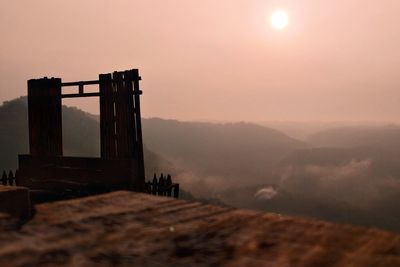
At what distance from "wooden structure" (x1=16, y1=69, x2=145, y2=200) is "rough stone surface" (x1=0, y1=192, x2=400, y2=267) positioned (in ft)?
22.7

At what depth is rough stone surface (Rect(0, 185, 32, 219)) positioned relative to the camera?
99.7 inches

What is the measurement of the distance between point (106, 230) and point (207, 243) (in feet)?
1.87

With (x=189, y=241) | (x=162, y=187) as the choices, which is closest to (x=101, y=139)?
(x=162, y=187)

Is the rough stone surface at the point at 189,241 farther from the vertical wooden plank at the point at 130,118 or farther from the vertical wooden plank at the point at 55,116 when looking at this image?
the vertical wooden plank at the point at 55,116

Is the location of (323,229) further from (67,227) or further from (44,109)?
(44,109)

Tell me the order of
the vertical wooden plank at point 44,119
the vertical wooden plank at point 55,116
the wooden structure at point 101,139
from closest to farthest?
the wooden structure at point 101,139 → the vertical wooden plank at point 55,116 → the vertical wooden plank at point 44,119

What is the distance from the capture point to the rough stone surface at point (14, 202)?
2531 mm

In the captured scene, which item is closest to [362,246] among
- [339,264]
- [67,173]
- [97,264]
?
[339,264]

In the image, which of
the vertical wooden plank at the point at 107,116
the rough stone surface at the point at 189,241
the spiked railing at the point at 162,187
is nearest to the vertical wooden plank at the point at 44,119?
the vertical wooden plank at the point at 107,116

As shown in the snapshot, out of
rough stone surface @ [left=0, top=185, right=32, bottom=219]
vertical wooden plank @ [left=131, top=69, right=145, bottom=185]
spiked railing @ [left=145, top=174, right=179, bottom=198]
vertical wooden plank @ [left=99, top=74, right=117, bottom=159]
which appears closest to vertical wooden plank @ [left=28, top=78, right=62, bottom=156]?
vertical wooden plank @ [left=99, top=74, right=117, bottom=159]

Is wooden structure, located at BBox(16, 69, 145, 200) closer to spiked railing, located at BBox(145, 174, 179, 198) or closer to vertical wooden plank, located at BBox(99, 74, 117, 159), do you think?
vertical wooden plank, located at BBox(99, 74, 117, 159)

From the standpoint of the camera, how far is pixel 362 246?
1694 mm

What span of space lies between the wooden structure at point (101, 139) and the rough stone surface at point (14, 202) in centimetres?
643

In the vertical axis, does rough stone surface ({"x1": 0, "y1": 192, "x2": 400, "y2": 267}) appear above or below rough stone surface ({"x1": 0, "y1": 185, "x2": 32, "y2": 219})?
below
